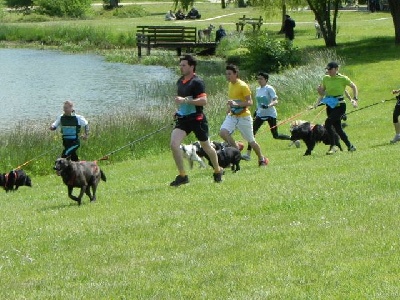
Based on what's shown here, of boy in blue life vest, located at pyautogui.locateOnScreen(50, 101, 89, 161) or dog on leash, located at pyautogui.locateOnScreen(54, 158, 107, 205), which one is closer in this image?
dog on leash, located at pyautogui.locateOnScreen(54, 158, 107, 205)

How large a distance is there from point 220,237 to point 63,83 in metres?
37.7

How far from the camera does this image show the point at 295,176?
601 inches

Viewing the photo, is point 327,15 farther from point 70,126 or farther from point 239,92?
point 239,92

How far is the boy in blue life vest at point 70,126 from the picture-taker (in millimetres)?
17641

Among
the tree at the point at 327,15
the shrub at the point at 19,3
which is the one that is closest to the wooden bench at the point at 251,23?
the tree at the point at 327,15

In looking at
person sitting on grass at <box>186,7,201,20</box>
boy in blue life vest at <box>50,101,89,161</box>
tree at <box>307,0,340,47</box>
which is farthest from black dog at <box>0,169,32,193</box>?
person sitting on grass at <box>186,7,201,20</box>

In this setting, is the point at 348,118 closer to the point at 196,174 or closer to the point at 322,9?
the point at 196,174

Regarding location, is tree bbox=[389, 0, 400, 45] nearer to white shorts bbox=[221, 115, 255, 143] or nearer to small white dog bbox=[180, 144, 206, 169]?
small white dog bbox=[180, 144, 206, 169]

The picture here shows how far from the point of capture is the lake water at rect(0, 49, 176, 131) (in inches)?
1432

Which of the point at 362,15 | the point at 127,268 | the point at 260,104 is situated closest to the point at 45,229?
the point at 127,268

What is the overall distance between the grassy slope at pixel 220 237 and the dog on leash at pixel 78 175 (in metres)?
0.29

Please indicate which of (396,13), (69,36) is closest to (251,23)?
(69,36)

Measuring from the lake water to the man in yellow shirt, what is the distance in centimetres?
1225

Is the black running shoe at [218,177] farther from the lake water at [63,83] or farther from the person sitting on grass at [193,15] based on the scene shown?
the person sitting on grass at [193,15]
